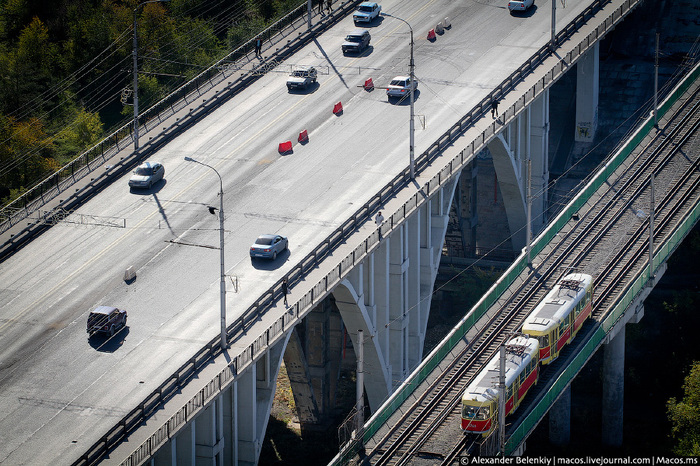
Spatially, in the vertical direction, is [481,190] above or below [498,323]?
below

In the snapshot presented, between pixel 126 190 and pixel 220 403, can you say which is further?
pixel 126 190

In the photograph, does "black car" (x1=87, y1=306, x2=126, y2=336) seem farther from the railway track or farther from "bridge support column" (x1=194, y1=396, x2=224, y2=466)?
the railway track

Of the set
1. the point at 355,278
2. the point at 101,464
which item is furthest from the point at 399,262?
the point at 101,464

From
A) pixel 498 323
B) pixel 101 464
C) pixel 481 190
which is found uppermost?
pixel 101 464

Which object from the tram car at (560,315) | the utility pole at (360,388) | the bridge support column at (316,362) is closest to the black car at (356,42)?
the bridge support column at (316,362)

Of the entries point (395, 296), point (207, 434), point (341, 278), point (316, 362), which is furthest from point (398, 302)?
point (207, 434)

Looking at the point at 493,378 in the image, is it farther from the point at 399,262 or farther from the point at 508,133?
the point at 508,133

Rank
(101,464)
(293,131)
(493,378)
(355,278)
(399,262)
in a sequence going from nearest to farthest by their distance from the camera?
(101,464) → (493,378) → (355,278) → (399,262) → (293,131)

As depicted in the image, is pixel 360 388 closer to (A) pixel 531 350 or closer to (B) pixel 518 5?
(A) pixel 531 350
